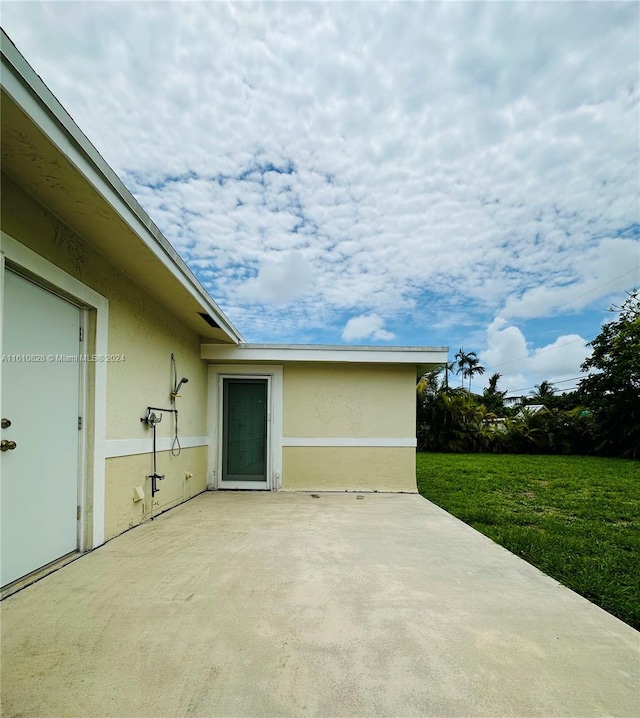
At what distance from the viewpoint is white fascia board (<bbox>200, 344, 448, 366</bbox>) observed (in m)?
6.58

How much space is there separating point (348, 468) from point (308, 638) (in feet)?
16.1

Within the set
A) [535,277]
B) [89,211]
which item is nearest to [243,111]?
[89,211]

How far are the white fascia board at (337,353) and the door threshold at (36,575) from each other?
386cm

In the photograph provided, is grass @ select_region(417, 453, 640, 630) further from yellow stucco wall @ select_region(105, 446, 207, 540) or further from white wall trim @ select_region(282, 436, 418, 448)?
yellow stucco wall @ select_region(105, 446, 207, 540)

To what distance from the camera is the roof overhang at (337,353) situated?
6.58m

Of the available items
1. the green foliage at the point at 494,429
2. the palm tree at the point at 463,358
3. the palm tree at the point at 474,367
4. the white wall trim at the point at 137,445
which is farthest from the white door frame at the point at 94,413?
the palm tree at the point at 474,367

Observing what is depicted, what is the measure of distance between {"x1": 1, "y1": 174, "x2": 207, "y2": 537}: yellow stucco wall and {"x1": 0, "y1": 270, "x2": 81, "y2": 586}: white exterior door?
1.05 ft

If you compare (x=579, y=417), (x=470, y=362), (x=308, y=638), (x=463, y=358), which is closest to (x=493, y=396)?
(x=470, y=362)

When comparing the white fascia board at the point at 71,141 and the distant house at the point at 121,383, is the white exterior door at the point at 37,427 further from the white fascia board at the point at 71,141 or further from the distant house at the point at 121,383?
the white fascia board at the point at 71,141

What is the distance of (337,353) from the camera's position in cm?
660
